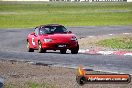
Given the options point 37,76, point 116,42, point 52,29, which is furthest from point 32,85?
point 116,42

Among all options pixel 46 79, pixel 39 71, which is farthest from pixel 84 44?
pixel 46 79

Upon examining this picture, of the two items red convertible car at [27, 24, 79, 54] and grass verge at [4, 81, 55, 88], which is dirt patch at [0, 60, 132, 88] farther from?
red convertible car at [27, 24, 79, 54]

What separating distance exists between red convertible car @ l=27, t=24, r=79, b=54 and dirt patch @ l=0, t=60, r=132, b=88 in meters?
4.52

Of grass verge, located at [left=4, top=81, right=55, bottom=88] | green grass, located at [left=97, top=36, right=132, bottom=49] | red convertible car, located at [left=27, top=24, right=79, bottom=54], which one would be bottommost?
green grass, located at [left=97, top=36, right=132, bottom=49]

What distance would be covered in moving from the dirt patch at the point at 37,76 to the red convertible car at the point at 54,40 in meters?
4.52

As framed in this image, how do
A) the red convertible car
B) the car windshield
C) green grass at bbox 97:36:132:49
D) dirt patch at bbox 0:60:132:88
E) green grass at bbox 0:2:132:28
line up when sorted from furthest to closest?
green grass at bbox 0:2:132:28
green grass at bbox 97:36:132:49
the car windshield
the red convertible car
dirt patch at bbox 0:60:132:88

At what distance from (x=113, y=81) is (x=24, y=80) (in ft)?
23.6

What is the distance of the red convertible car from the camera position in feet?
80.1

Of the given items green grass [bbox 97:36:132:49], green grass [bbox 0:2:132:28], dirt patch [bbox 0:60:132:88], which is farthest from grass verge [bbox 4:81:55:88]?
green grass [bbox 0:2:132:28]

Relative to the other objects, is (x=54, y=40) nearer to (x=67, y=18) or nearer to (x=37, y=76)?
(x=37, y=76)

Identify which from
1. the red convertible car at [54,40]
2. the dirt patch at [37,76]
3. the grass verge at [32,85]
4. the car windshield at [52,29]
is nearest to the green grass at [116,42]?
the car windshield at [52,29]

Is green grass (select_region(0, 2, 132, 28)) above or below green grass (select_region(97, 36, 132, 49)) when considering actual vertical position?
below

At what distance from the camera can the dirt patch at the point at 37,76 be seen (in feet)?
39.5

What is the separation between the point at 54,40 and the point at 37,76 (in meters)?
9.94
